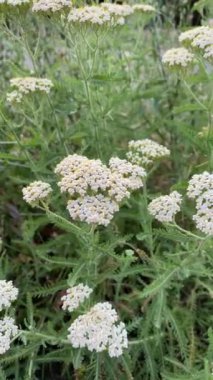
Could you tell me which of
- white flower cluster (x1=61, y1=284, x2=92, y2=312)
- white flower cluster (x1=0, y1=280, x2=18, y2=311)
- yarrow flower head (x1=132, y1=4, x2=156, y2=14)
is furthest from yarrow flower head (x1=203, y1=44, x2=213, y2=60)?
white flower cluster (x1=0, y1=280, x2=18, y2=311)

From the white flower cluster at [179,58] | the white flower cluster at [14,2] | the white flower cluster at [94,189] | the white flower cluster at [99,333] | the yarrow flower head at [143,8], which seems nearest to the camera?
the white flower cluster at [99,333]

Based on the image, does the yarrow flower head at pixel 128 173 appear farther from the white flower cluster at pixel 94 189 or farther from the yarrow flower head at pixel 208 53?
the yarrow flower head at pixel 208 53

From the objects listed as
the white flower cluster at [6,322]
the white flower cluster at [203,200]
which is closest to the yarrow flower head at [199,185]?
the white flower cluster at [203,200]

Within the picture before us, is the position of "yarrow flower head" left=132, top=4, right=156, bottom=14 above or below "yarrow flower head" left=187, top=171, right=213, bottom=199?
above

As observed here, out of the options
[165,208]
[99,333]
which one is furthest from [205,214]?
[99,333]

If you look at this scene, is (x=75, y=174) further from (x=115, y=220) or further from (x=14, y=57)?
(x=14, y=57)

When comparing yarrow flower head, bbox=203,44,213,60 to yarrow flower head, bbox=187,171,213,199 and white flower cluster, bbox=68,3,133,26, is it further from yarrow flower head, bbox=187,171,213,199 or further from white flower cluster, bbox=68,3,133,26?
yarrow flower head, bbox=187,171,213,199

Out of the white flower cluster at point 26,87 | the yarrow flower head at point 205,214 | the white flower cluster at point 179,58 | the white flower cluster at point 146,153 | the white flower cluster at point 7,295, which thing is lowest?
the white flower cluster at point 7,295

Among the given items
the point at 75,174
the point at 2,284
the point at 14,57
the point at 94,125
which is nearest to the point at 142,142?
the point at 94,125
